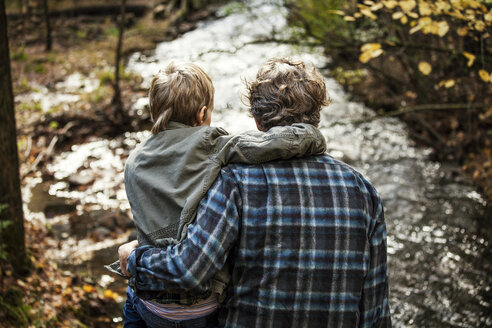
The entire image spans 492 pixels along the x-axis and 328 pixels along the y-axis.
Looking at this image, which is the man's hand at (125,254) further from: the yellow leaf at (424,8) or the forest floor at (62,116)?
the yellow leaf at (424,8)

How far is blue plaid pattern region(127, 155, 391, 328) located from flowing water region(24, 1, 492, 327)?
0.52 m

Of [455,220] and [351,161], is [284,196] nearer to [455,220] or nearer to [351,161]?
[455,220]

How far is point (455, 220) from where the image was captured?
21.6 feet

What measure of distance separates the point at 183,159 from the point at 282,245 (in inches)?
20.1

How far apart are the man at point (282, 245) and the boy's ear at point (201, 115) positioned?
0.90 ft

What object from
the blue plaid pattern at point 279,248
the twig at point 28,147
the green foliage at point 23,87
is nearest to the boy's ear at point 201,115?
the blue plaid pattern at point 279,248

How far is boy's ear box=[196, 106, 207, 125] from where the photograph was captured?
2.09m

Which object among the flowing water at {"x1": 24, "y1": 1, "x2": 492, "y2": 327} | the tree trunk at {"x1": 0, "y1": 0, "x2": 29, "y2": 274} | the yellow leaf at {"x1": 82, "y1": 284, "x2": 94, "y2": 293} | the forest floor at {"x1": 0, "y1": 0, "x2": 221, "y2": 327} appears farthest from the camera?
the flowing water at {"x1": 24, "y1": 1, "x2": 492, "y2": 327}

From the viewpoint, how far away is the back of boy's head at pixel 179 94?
2053 millimetres

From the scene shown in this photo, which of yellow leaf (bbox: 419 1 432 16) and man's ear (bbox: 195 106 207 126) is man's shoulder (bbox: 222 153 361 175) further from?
yellow leaf (bbox: 419 1 432 16)

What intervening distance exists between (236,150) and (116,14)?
18.0 meters

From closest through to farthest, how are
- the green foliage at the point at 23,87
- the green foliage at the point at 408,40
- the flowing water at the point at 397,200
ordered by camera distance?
the flowing water at the point at 397,200, the green foliage at the point at 408,40, the green foliage at the point at 23,87

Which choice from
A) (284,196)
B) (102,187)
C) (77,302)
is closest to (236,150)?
(284,196)

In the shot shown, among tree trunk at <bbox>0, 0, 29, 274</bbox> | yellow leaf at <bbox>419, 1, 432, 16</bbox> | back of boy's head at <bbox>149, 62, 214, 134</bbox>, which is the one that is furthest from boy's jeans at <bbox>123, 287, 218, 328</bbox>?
yellow leaf at <bbox>419, 1, 432, 16</bbox>
